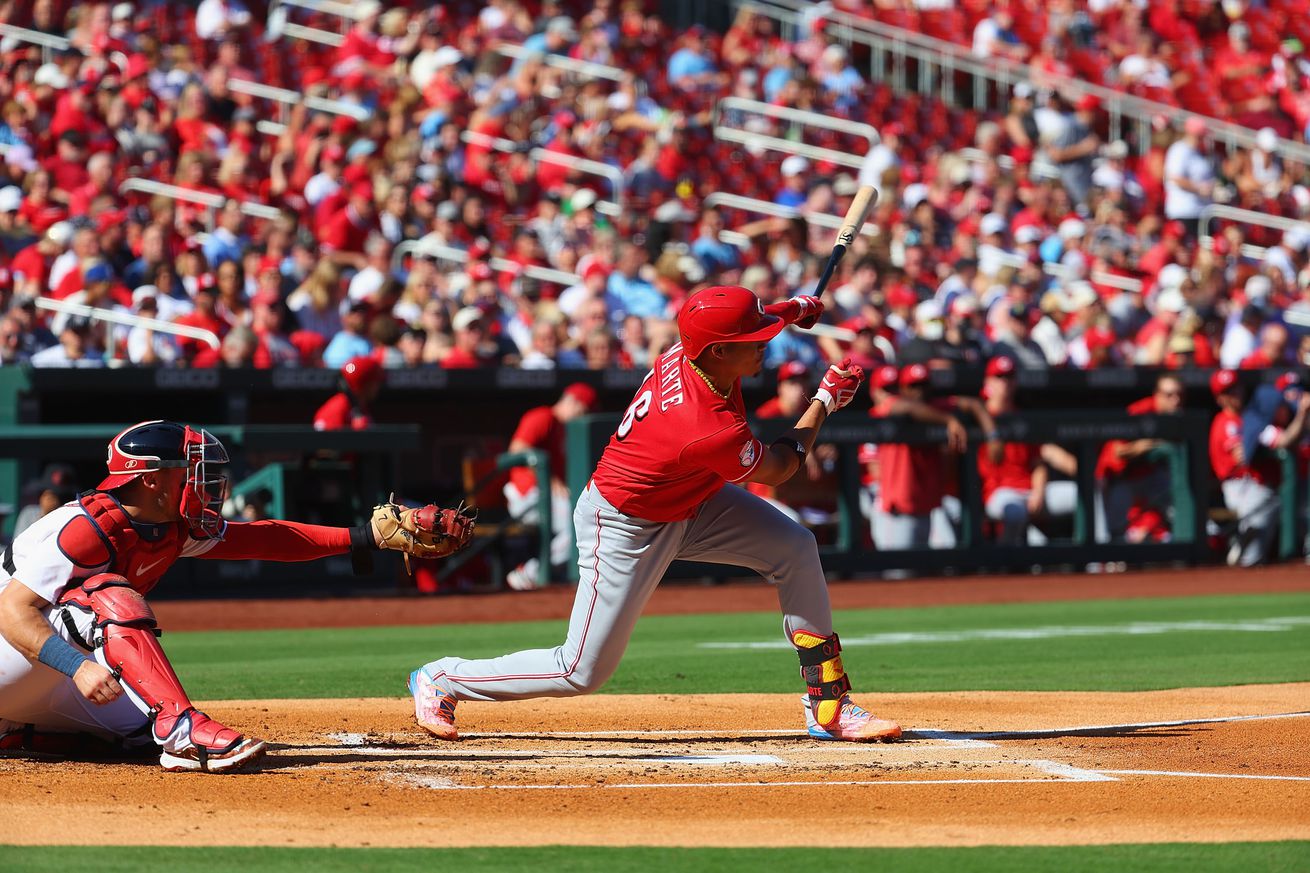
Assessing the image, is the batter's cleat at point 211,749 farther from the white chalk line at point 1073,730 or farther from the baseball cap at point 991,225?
the baseball cap at point 991,225

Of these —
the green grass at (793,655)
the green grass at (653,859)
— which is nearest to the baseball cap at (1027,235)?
the green grass at (793,655)

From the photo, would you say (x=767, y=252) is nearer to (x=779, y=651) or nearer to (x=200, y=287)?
(x=200, y=287)

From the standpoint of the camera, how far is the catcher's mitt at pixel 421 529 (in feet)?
17.4

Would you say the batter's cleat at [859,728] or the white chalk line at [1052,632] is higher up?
the batter's cleat at [859,728]

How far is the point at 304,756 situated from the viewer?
219 inches

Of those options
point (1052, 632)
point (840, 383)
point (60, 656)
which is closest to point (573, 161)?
point (1052, 632)

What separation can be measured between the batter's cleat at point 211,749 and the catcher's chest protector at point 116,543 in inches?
18.7

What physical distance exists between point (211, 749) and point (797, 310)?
2.22 m

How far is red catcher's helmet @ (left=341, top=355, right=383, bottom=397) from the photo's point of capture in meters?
11.7

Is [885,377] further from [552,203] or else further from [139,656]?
[139,656]

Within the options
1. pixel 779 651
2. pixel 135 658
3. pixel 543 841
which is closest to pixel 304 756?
pixel 135 658

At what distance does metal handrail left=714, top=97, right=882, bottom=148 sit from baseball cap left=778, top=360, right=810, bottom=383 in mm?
6516

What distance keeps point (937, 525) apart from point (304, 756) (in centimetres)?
877

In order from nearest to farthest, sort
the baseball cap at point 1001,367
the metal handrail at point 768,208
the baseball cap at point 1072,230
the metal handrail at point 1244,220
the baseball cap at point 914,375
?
1. the baseball cap at point 914,375
2. the baseball cap at point 1001,367
3. the metal handrail at point 768,208
4. the baseball cap at point 1072,230
5. the metal handrail at point 1244,220
